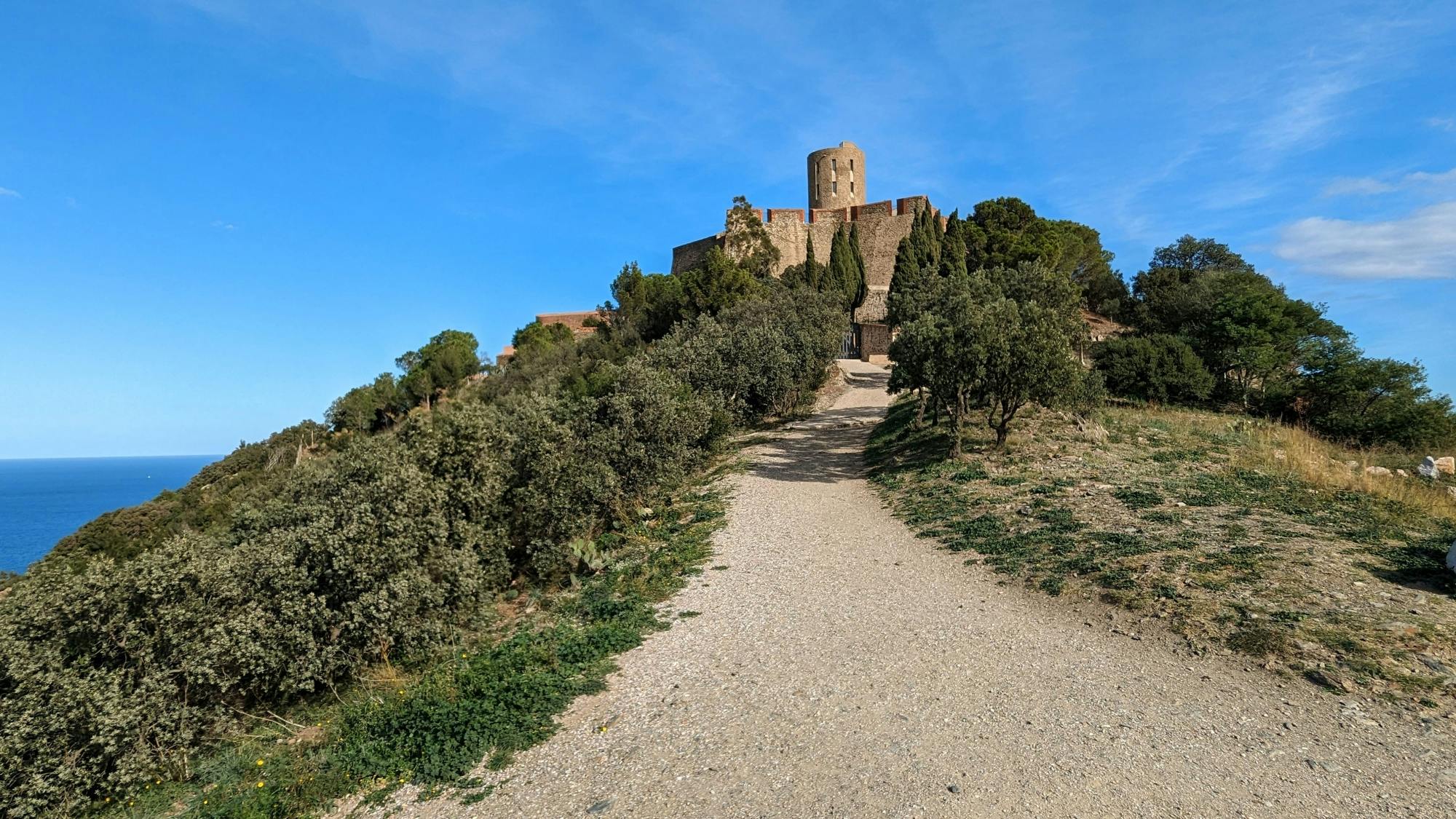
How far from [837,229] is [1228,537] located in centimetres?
4942

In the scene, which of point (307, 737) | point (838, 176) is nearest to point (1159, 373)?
point (307, 737)

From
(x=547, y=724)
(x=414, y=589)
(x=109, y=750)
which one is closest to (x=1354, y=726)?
(x=547, y=724)

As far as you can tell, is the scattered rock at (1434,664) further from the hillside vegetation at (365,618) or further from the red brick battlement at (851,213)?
the red brick battlement at (851,213)

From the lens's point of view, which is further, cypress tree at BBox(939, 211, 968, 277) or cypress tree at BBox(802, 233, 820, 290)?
cypress tree at BBox(802, 233, 820, 290)

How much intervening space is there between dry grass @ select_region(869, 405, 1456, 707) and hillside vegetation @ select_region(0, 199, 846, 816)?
6.20 m

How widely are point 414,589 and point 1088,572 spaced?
1046 centimetres

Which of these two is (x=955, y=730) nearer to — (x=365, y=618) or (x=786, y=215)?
(x=365, y=618)

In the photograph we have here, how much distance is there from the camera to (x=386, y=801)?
6453 mm

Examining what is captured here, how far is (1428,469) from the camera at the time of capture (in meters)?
17.4

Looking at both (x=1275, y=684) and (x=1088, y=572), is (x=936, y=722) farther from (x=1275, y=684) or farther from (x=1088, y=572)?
(x=1088, y=572)

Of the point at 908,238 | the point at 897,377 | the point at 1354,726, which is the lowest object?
the point at 1354,726

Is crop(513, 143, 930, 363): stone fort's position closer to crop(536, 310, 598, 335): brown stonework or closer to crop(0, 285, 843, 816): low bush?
crop(536, 310, 598, 335): brown stonework

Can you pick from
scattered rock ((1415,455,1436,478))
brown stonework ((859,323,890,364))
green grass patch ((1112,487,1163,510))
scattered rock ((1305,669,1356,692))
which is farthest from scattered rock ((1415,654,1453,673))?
brown stonework ((859,323,890,364))

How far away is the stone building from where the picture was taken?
56781mm
